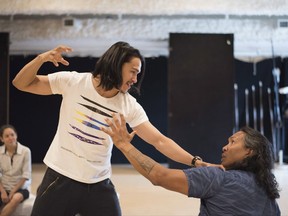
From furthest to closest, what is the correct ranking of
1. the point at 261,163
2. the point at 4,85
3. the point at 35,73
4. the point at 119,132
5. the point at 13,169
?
the point at 4,85
the point at 13,169
the point at 35,73
the point at 261,163
the point at 119,132

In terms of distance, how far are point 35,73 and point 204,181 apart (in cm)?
79

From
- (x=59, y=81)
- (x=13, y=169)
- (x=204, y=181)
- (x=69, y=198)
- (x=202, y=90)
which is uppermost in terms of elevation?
(x=202, y=90)

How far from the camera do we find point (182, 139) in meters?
6.06

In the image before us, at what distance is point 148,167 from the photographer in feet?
4.73

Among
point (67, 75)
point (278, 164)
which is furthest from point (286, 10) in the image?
point (67, 75)

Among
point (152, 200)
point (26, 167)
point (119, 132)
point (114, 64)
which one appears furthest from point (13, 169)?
point (119, 132)

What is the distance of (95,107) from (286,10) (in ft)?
13.9

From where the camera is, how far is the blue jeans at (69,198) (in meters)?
1.70

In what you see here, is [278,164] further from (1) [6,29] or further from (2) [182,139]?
(1) [6,29]

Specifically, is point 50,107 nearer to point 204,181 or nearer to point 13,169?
point 13,169

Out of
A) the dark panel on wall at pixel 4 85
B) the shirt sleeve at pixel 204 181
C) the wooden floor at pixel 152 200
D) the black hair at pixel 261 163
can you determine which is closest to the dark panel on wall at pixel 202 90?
the wooden floor at pixel 152 200

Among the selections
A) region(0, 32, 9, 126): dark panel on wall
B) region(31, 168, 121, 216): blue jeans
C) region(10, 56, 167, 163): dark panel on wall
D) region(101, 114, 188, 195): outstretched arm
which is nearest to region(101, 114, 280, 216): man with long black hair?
region(101, 114, 188, 195): outstretched arm

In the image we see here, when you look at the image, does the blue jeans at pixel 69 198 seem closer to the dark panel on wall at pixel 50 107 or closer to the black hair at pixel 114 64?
the black hair at pixel 114 64

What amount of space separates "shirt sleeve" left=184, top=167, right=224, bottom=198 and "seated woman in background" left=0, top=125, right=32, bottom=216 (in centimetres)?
242
